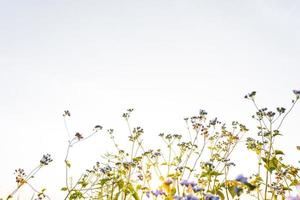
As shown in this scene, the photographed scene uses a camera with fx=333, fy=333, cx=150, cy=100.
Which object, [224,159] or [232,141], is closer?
[224,159]

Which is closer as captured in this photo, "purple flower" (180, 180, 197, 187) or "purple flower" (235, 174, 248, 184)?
"purple flower" (235, 174, 248, 184)

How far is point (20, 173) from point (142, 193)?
3.24m

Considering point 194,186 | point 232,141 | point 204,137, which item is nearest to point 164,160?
point 204,137

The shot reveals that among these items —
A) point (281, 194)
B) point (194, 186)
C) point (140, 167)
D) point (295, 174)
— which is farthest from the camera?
point (140, 167)

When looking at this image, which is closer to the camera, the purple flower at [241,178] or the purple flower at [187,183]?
the purple flower at [241,178]

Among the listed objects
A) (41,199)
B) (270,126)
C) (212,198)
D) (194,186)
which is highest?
(270,126)

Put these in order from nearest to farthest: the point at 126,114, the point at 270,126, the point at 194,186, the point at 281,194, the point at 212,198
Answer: the point at 212,198
the point at 194,186
the point at 281,194
the point at 270,126
the point at 126,114

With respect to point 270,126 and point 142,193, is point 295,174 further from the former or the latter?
point 142,193

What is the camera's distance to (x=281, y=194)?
29.5ft

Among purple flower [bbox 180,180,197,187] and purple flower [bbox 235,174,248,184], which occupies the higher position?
purple flower [bbox 180,180,197,187]

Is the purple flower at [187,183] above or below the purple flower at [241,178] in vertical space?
above

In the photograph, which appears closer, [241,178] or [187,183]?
[241,178]

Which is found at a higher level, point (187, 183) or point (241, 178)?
point (187, 183)

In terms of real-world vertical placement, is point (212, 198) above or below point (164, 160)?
below
